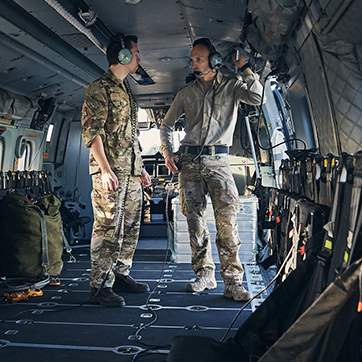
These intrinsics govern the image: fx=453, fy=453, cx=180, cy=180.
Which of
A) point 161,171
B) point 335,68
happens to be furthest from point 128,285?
point 161,171

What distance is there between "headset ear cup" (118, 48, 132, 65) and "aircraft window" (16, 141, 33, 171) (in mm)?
2635

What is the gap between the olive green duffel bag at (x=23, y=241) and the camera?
401cm

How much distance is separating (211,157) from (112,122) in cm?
86

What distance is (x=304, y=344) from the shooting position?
1.50m

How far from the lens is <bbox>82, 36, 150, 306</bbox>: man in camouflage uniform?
352 cm

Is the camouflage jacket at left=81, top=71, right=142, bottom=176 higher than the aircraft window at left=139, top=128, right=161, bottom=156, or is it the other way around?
the aircraft window at left=139, top=128, right=161, bottom=156

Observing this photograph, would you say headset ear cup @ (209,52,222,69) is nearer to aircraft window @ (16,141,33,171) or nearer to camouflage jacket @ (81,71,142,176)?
camouflage jacket @ (81,71,142,176)

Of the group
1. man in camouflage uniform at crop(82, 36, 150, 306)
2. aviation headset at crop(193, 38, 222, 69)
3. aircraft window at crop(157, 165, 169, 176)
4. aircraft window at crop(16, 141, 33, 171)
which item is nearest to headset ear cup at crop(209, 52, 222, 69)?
aviation headset at crop(193, 38, 222, 69)

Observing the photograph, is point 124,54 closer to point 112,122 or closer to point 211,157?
point 112,122

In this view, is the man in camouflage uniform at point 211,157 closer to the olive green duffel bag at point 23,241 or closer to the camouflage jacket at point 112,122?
the camouflage jacket at point 112,122

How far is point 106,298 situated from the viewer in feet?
11.5

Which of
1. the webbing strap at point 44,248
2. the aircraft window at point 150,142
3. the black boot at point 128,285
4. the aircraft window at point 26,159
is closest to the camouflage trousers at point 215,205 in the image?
the black boot at point 128,285

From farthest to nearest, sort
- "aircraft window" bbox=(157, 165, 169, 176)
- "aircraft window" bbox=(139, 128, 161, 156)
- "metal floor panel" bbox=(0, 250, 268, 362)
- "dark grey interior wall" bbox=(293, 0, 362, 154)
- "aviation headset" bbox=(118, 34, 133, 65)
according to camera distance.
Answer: "aircraft window" bbox=(139, 128, 161, 156) < "aircraft window" bbox=(157, 165, 169, 176) < "aviation headset" bbox=(118, 34, 133, 65) < "metal floor panel" bbox=(0, 250, 268, 362) < "dark grey interior wall" bbox=(293, 0, 362, 154)

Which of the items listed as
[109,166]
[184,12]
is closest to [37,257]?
[109,166]
